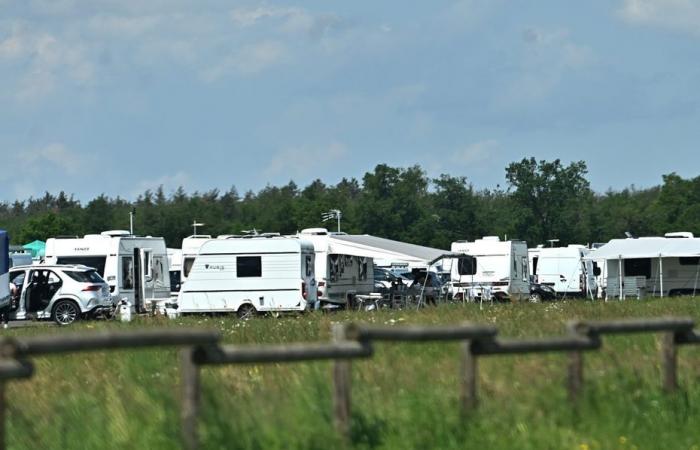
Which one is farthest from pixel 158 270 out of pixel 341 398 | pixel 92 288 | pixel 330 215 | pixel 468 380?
pixel 330 215

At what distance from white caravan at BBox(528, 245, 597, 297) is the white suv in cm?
2441

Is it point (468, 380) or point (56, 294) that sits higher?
point (56, 294)

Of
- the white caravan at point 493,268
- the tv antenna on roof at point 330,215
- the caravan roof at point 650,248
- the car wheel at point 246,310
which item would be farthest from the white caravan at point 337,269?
the tv antenna on roof at point 330,215

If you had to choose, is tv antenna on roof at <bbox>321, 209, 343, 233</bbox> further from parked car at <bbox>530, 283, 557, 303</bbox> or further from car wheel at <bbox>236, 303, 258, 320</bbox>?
car wheel at <bbox>236, 303, 258, 320</bbox>

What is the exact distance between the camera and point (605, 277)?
50.1 metres

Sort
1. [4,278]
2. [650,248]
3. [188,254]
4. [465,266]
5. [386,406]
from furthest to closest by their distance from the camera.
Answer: [650,248] → [465,266] → [188,254] → [4,278] → [386,406]

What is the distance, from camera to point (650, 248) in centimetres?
4725

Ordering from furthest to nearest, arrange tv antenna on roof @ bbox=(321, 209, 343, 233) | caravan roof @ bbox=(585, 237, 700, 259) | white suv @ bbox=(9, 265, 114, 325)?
tv antenna on roof @ bbox=(321, 209, 343, 233), caravan roof @ bbox=(585, 237, 700, 259), white suv @ bbox=(9, 265, 114, 325)

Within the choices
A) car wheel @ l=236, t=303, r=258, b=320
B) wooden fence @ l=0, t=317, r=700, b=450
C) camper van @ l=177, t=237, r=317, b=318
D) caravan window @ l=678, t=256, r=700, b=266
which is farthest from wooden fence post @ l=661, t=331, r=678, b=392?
caravan window @ l=678, t=256, r=700, b=266

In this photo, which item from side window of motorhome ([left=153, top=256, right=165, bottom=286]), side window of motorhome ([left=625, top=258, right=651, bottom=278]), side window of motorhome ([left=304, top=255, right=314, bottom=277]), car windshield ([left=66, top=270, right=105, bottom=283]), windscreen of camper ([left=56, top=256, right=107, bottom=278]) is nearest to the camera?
car windshield ([left=66, top=270, right=105, bottom=283])

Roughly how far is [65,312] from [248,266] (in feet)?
16.7

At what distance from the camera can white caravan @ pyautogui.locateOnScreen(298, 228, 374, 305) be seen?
121ft

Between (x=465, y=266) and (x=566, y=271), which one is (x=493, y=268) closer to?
(x=465, y=266)

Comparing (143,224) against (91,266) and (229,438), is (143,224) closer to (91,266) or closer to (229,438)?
(91,266)
